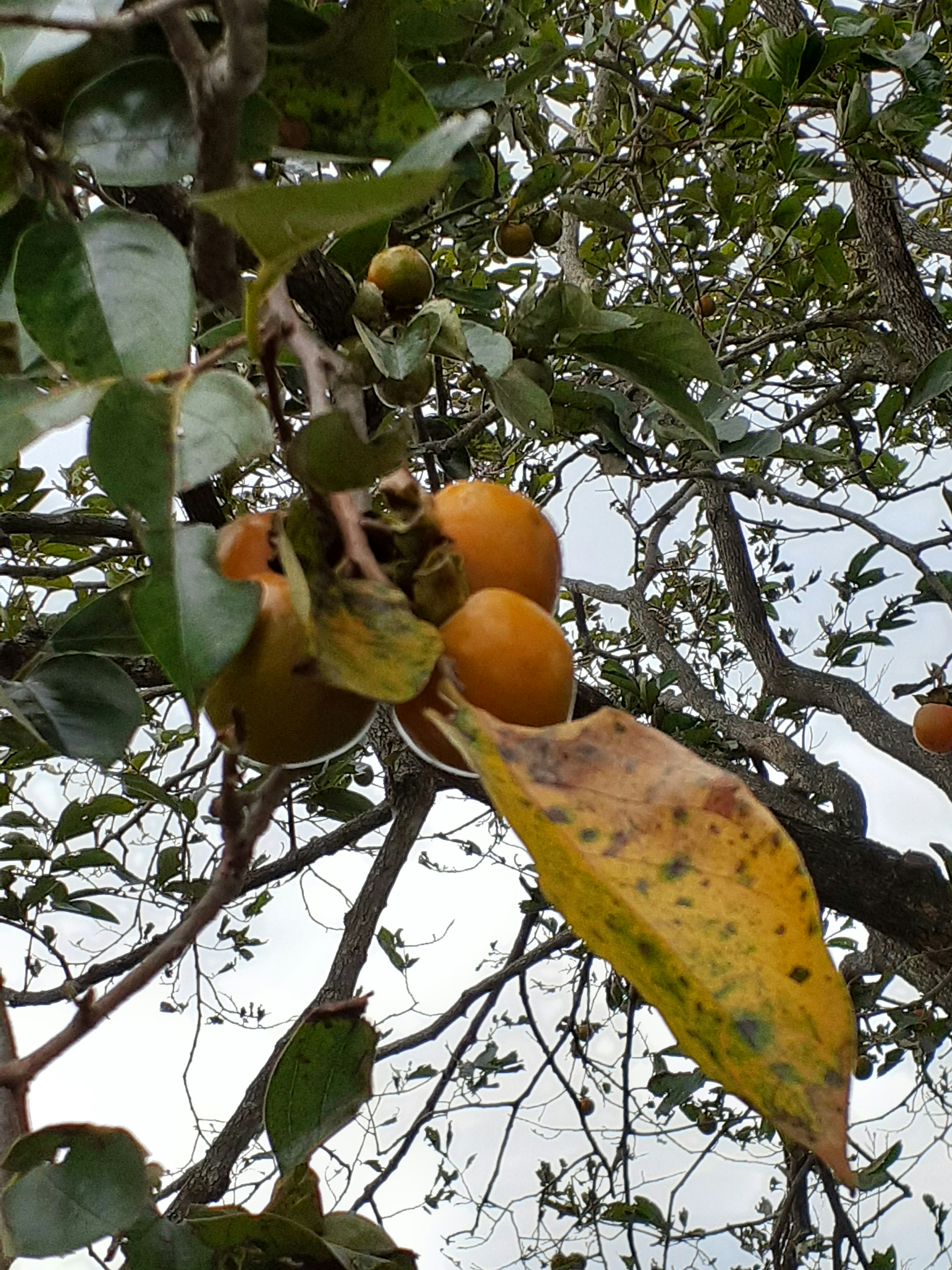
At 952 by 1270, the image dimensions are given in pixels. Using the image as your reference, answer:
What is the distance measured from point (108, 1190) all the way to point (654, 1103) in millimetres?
1625

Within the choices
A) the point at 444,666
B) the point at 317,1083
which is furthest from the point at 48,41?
the point at 317,1083

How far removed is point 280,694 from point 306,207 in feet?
0.41

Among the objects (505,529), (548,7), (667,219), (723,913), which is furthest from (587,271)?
(723,913)

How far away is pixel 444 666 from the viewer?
0.27 meters

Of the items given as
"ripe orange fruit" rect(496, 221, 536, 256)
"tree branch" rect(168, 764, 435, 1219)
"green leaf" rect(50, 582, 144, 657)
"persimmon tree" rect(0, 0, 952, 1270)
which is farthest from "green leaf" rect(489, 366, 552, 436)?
"tree branch" rect(168, 764, 435, 1219)

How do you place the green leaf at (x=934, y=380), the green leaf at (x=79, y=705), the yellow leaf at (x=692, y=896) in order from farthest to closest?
the green leaf at (x=934, y=380) < the green leaf at (x=79, y=705) < the yellow leaf at (x=692, y=896)

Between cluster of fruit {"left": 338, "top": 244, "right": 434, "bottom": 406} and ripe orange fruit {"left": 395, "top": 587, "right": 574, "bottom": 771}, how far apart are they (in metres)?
0.22

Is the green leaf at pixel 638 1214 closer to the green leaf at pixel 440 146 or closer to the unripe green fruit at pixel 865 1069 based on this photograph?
the unripe green fruit at pixel 865 1069

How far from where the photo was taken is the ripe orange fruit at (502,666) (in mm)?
276

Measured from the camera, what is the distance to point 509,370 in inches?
23.2

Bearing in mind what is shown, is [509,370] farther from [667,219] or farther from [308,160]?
[667,219]

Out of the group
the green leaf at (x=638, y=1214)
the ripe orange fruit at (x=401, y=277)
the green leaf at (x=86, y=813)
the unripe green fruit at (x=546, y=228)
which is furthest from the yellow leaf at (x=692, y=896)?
the green leaf at (x=638, y=1214)

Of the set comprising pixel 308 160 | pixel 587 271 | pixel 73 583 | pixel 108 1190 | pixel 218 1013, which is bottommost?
pixel 108 1190

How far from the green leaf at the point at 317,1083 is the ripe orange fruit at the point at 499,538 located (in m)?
0.25
